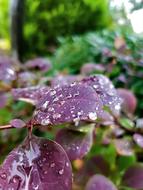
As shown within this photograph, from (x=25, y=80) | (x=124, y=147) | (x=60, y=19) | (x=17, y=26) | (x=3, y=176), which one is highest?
(x=60, y=19)

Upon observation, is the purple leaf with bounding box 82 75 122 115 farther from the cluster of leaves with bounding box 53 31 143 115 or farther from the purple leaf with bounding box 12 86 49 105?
the cluster of leaves with bounding box 53 31 143 115

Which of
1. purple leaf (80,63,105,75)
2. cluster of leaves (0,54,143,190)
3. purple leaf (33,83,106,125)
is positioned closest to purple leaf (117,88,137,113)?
cluster of leaves (0,54,143,190)

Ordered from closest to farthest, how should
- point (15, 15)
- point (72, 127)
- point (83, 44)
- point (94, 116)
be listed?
point (94, 116), point (72, 127), point (83, 44), point (15, 15)

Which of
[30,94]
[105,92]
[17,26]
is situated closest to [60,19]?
[17,26]

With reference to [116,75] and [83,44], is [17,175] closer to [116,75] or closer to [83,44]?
[116,75]

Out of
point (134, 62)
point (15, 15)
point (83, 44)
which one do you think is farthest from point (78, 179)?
point (15, 15)

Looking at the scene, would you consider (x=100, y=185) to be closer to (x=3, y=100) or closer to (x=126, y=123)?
(x=126, y=123)
